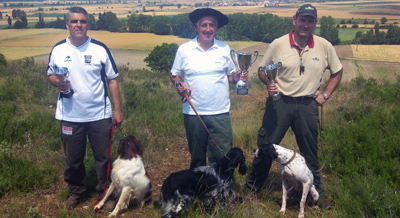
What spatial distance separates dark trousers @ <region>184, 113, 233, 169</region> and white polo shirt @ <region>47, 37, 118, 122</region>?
1018 mm

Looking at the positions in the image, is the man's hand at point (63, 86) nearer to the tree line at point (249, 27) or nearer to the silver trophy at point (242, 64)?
the silver trophy at point (242, 64)

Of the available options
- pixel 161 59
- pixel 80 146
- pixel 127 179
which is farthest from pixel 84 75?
pixel 161 59

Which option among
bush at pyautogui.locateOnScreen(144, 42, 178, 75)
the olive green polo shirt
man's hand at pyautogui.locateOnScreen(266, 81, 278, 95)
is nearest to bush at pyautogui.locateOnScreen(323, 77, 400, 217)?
the olive green polo shirt

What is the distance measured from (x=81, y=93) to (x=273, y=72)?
2076 millimetres

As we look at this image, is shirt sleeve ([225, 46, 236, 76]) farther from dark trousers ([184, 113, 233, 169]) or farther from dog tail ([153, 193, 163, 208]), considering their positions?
dog tail ([153, 193, 163, 208])

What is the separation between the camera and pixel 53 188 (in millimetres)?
3863

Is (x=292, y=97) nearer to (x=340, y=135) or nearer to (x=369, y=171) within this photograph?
(x=369, y=171)

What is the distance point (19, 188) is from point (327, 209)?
12.2ft

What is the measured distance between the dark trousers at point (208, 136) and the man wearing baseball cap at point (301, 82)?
448 mm

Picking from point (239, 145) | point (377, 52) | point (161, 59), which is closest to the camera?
point (239, 145)

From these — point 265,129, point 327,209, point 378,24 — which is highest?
point 378,24

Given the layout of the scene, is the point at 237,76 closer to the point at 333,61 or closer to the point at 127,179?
the point at 333,61

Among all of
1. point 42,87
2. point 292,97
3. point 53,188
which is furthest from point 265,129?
point 42,87

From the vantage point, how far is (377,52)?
3447cm
